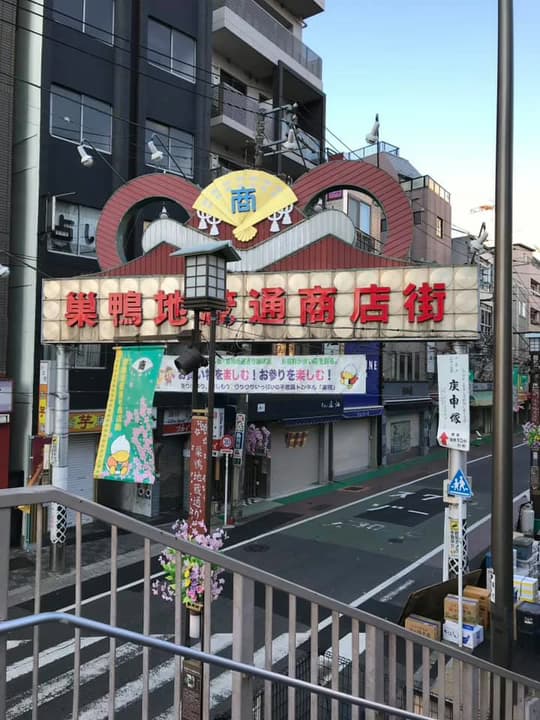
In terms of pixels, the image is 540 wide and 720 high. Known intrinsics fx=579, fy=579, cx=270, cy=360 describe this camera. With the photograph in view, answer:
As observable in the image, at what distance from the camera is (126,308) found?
15.3 metres

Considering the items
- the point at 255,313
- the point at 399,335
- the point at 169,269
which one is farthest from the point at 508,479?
the point at 169,269

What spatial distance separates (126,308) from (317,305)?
206 inches

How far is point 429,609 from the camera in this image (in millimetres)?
11906

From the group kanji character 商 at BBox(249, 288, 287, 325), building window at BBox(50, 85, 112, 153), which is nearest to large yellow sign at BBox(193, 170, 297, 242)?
kanji character 商 at BBox(249, 288, 287, 325)

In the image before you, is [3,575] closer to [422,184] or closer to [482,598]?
[482,598]

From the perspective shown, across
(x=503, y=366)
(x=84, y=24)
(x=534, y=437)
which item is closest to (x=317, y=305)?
(x=503, y=366)

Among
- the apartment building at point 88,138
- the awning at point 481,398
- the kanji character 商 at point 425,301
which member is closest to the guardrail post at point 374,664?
the kanji character 商 at point 425,301

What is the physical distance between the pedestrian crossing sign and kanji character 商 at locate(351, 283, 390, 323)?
12.0ft

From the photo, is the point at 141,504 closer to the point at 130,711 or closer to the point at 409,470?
the point at 130,711

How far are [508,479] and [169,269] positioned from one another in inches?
427

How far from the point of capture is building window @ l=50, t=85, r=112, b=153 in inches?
773

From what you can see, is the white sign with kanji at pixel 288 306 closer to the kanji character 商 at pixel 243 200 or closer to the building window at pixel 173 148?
the kanji character 商 at pixel 243 200

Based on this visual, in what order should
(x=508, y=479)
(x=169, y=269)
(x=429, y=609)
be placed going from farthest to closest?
(x=169, y=269) < (x=429, y=609) < (x=508, y=479)

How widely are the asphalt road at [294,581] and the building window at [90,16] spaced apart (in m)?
17.9
